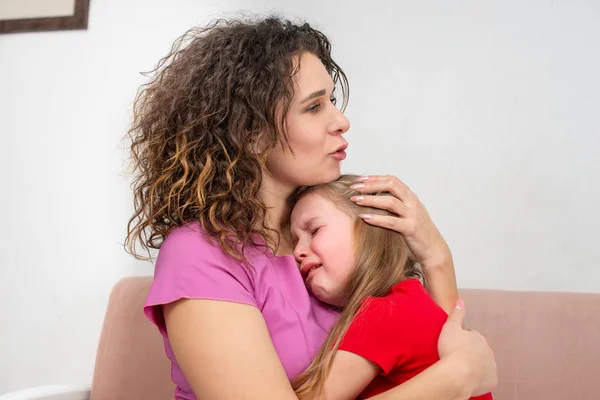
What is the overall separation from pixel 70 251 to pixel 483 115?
1.48 meters

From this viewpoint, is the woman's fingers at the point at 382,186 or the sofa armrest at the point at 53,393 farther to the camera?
the sofa armrest at the point at 53,393

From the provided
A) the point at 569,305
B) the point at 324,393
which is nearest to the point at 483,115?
the point at 569,305

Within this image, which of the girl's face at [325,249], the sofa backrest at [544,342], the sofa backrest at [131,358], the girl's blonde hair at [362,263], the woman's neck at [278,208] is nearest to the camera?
the girl's blonde hair at [362,263]

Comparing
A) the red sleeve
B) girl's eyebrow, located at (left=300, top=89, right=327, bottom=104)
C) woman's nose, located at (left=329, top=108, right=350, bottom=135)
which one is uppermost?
girl's eyebrow, located at (left=300, top=89, right=327, bottom=104)

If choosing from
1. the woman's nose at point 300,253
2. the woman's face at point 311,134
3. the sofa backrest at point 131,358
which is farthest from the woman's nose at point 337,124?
the sofa backrest at point 131,358

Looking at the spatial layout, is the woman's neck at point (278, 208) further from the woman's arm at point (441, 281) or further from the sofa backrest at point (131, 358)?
the sofa backrest at point (131, 358)

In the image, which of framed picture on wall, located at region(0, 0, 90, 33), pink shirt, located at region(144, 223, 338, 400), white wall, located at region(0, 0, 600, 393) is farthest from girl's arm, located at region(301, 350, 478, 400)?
framed picture on wall, located at region(0, 0, 90, 33)

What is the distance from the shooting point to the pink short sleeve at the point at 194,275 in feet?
4.00

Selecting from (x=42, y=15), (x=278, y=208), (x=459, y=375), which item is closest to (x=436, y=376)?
(x=459, y=375)

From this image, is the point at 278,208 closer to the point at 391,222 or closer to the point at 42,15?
the point at 391,222

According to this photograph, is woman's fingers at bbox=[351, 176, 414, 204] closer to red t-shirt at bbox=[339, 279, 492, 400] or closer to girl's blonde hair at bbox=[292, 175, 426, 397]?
girl's blonde hair at bbox=[292, 175, 426, 397]

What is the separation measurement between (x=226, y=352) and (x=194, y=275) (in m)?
0.16

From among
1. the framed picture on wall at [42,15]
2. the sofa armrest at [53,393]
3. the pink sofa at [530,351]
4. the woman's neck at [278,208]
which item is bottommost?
the sofa armrest at [53,393]

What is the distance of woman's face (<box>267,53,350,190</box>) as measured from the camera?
1430 mm
